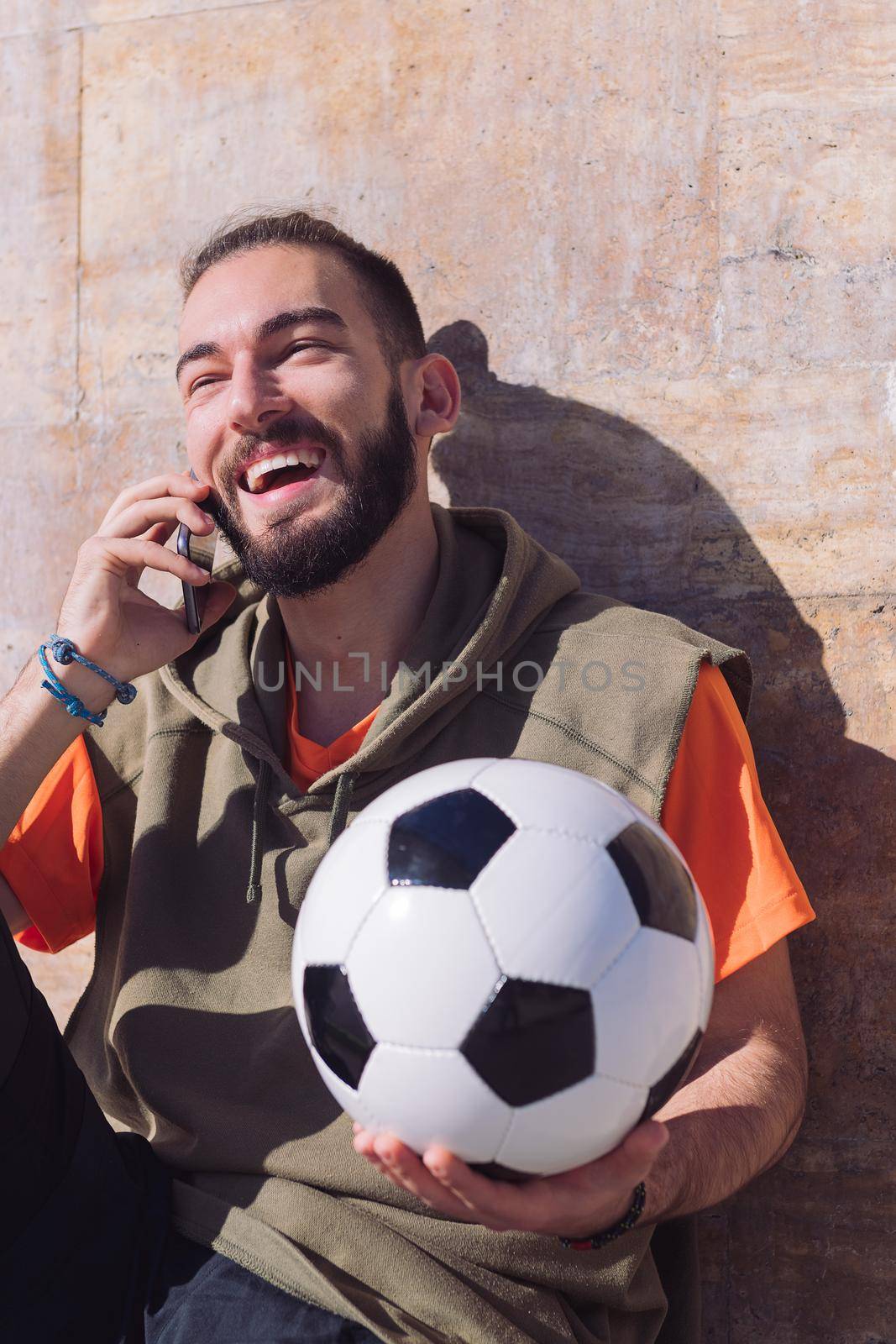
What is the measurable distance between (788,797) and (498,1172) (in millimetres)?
1455

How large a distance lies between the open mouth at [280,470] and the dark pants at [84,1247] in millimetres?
1075

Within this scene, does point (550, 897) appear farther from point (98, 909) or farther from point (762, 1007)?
point (98, 909)

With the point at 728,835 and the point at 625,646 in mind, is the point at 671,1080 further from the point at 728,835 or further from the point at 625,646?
the point at 625,646

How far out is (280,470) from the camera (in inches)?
104

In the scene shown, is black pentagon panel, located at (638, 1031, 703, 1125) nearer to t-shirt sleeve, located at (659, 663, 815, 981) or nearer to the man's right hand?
t-shirt sleeve, located at (659, 663, 815, 981)

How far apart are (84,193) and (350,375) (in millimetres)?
1447

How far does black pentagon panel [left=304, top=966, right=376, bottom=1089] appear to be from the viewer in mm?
1646

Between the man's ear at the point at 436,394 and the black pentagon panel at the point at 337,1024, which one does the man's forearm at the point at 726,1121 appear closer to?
the black pentagon panel at the point at 337,1024

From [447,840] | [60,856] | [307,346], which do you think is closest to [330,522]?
[307,346]

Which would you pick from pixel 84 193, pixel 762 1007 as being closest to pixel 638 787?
pixel 762 1007

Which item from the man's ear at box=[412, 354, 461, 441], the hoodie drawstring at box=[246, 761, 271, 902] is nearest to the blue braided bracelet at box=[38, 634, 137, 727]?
the hoodie drawstring at box=[246, 761, 271, 902]

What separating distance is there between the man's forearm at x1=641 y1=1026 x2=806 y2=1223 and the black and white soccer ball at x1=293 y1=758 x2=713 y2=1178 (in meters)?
0.34

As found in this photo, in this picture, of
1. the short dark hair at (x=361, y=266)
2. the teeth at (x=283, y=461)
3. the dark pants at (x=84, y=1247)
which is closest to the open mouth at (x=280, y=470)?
the teeth at (x=283, y=461)

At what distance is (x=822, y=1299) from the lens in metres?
2.71
